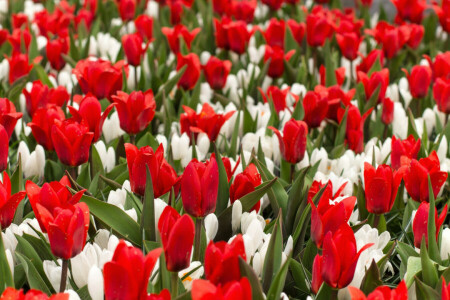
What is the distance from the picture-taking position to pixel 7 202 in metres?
1.75

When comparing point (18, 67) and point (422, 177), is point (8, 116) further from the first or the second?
point (422, 177)

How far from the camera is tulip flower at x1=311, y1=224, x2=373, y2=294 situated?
1502 millimetres

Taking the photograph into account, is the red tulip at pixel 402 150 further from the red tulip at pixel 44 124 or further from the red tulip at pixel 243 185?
the red tulip at pixel 44 124

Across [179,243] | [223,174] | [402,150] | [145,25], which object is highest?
[179,243]

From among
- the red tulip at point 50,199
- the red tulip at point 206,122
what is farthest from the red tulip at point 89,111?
the red tulip at point 50,199

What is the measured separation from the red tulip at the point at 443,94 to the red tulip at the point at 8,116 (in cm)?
162

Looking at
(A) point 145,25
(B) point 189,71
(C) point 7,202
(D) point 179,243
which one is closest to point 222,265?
(D) point 179,243

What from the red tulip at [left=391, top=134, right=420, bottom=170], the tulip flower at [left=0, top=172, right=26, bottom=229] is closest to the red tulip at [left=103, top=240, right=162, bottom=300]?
the tulip flower at [left=0, top=172, right=26, bottom=229]

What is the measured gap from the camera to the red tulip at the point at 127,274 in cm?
133

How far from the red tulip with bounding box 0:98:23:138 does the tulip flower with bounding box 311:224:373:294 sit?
3.92 ft

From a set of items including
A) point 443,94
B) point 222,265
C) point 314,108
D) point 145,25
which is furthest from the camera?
point 145,25

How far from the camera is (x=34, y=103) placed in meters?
2.75

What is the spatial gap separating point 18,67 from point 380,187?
192 cm

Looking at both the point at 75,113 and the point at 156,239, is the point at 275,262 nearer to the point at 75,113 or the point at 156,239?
the point at 156,239
